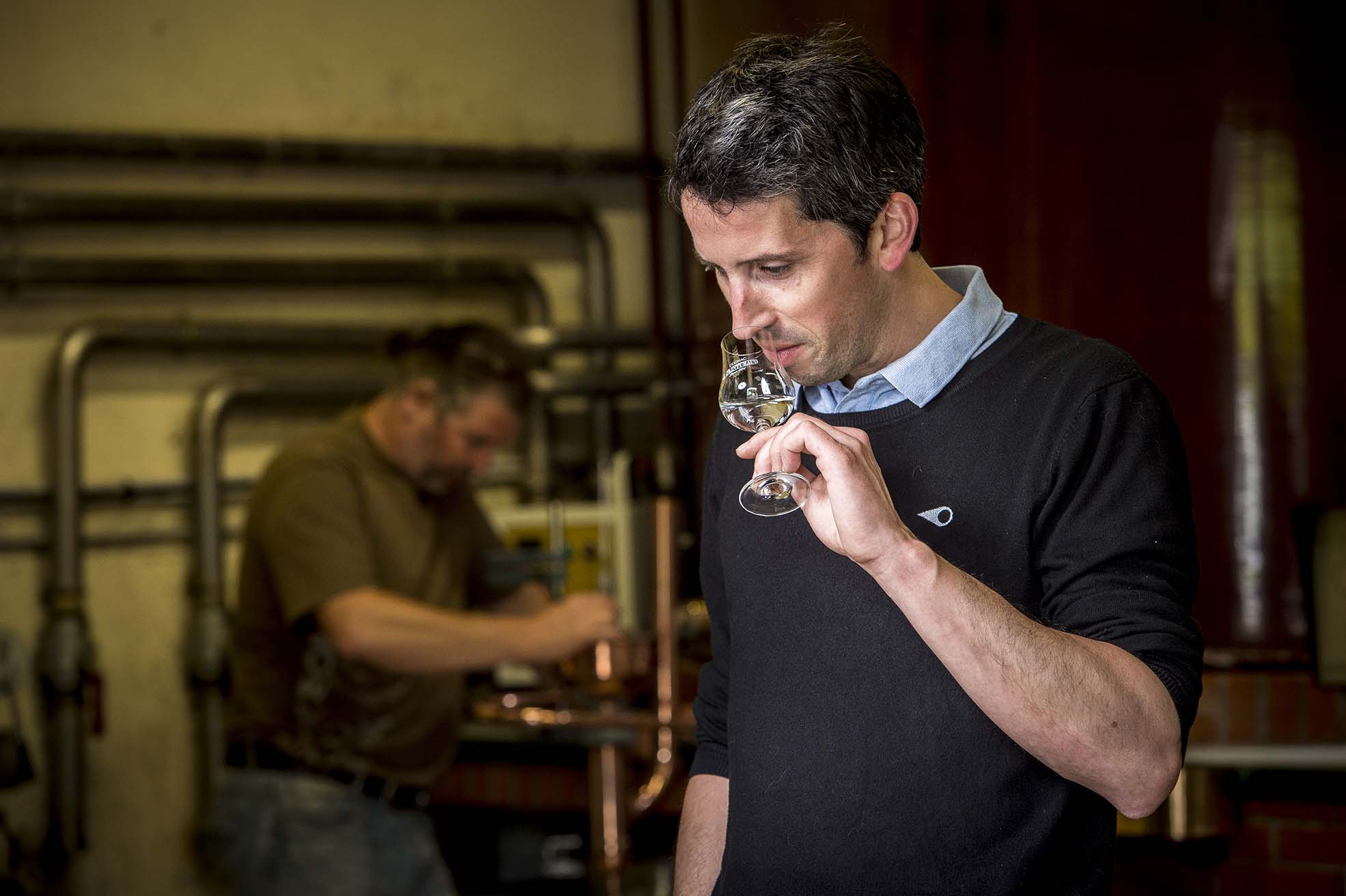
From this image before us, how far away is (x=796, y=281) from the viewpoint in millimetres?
1392

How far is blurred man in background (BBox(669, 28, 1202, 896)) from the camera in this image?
1.21 m

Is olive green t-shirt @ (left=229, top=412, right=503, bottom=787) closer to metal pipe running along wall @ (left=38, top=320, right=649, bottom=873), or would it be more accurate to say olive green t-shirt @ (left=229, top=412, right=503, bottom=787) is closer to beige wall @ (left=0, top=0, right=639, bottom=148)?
metal pipe running along wall @ (left=38, top=320, right=649, bottom=873)

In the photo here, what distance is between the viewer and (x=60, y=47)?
13.0ft

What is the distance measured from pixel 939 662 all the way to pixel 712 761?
0.38m

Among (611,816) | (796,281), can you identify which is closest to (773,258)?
(796,281)

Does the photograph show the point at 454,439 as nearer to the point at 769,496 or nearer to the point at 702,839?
the point at 702,839

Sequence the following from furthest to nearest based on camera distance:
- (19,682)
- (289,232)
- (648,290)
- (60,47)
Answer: (648,290), (289,232), (60,47), (19,682)

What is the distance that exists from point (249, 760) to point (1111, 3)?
2.57 meters

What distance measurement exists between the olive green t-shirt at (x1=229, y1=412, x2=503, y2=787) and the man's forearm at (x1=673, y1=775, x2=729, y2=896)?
1382 mm

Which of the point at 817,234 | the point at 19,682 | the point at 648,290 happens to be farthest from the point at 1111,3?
the point at 19,682

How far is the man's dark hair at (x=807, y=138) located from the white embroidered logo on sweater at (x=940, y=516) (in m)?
0.27

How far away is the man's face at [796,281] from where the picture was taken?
137 centimetres

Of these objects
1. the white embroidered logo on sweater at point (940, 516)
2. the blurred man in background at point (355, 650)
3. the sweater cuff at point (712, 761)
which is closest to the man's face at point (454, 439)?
the blurred man in background at point (355, 650)

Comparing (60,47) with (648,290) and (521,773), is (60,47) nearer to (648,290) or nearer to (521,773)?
(648,290)
